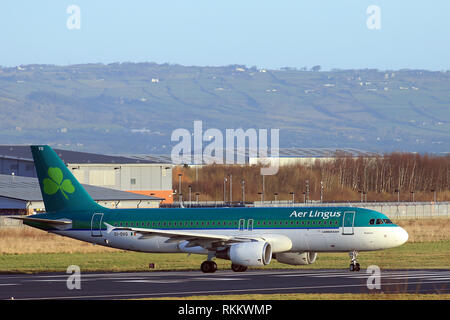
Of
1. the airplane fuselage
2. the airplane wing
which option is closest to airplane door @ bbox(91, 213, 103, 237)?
the airplane fuselage

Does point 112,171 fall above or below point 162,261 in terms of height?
below

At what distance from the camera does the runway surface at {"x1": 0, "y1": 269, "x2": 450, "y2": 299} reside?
37594 millimetres

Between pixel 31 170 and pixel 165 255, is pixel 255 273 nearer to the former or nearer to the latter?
pixel 165 255

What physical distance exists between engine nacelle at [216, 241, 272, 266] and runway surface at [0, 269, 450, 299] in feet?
2.22

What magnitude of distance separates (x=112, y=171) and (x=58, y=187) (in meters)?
99.1

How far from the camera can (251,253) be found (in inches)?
1922

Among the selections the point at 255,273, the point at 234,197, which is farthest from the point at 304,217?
the point at 234,197

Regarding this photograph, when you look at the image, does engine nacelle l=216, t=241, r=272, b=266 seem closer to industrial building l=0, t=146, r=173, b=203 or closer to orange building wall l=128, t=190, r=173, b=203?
industrial building l=0, t=146, r=173, b=203

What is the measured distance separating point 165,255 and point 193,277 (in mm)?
17807

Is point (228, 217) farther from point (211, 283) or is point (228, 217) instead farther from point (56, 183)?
point (56, 183)

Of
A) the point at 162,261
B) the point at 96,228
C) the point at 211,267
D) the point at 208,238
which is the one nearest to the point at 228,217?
the point at 208,238

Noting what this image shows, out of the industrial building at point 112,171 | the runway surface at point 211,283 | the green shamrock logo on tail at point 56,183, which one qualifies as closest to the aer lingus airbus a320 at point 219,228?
the green shamrock logo on tail at point 56,183
